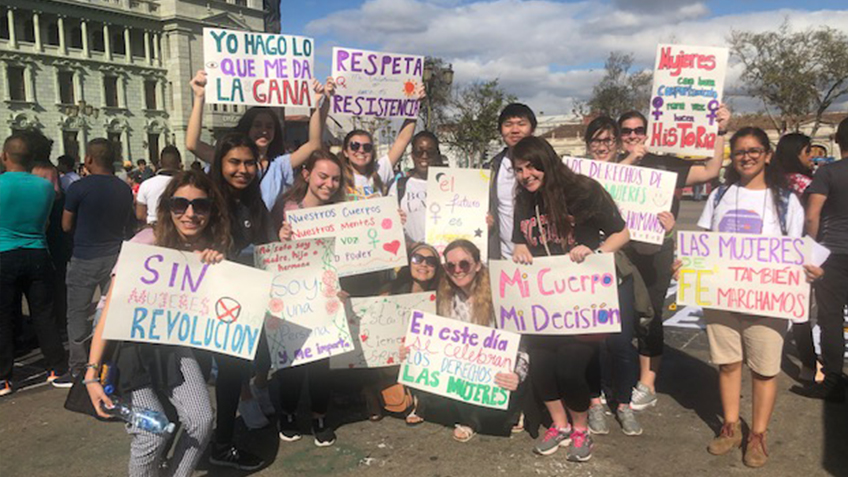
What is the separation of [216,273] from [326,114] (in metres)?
2.29

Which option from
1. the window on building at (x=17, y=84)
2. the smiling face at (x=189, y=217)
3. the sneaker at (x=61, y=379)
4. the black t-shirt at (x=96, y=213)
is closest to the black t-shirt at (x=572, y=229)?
the smiling face at (x=189, y=217)

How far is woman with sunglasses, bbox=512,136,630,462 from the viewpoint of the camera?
372 cm

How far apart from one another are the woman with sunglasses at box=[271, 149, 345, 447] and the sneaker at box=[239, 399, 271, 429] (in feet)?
0.46

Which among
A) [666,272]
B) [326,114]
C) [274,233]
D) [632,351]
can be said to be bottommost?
[632,351]

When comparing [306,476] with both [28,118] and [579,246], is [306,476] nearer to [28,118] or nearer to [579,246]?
[579,246]

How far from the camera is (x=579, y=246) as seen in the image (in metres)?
3.72

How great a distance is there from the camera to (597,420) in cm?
416

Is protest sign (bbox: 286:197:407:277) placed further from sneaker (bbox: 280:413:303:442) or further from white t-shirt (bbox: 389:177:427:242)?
sneaker (bbox: 280:413:303:442)

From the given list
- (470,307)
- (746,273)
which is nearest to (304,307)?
(470,307)

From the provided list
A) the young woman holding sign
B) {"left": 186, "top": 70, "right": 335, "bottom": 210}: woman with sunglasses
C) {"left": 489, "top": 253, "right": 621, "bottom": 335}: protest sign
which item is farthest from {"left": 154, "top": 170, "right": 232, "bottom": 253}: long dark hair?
the young woman holding sign

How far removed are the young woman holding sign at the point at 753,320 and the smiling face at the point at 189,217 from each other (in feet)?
9.39

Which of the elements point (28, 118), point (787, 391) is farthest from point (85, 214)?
point (28, 118)

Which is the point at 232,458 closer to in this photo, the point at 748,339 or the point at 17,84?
the point at 748,339

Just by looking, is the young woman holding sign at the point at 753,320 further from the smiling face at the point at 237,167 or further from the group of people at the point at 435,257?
the smiling face at the point at 237,167
